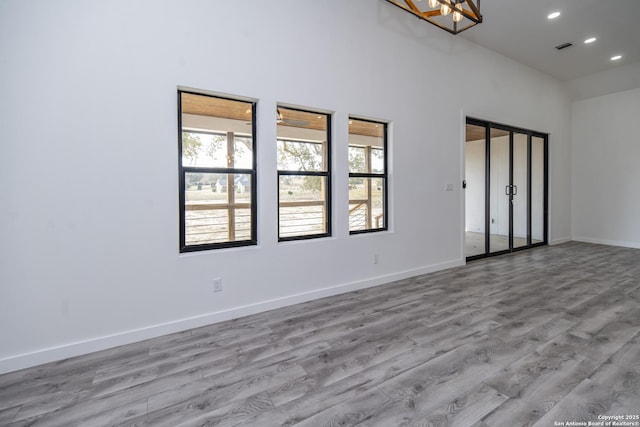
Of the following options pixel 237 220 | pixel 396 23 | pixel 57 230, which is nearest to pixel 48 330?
pixel 57 230

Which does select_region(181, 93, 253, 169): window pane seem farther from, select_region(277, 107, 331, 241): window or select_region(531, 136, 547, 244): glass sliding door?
select_region(531, 136, 547, 244): glass sliding door

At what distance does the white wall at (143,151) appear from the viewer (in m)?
2.14

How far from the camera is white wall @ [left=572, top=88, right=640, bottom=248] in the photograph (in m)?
6.09

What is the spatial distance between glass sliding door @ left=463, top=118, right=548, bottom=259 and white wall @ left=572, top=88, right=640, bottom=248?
117cm

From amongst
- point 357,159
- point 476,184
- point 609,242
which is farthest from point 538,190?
point 357,159

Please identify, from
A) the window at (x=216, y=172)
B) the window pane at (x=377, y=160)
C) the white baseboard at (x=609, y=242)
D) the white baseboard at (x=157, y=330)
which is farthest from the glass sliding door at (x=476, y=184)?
the window at (x=216, y=172)

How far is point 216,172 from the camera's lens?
291cm

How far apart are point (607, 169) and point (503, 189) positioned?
2837mm

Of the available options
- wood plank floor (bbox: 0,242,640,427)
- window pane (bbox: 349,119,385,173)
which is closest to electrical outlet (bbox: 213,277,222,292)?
wood plank floor (bbox: 0,242,640,427)

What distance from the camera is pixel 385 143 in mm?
4059

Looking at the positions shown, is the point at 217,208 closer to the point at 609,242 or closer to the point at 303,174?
the point at 303,174

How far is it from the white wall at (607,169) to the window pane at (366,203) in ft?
18.7

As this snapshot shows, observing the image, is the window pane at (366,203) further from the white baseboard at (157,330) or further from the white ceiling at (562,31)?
the white ceiling at (562,31)

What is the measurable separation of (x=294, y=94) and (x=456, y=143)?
9.12 feet
